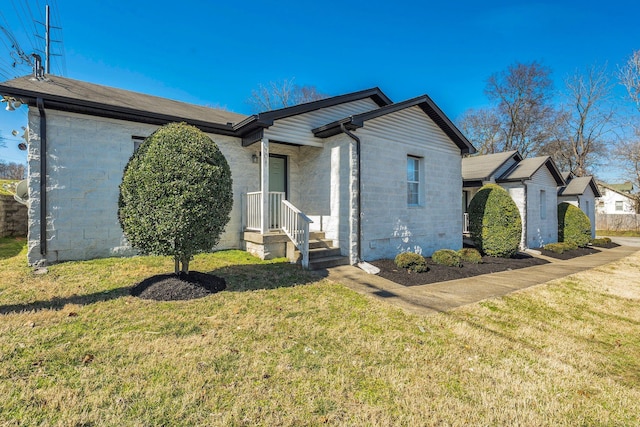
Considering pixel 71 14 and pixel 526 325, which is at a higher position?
pixel 71 14

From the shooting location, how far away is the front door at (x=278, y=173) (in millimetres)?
9111

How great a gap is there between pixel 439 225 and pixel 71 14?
14087 mm

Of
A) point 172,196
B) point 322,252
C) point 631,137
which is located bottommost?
point 322,252

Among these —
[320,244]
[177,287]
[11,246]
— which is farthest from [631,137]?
[11,246]

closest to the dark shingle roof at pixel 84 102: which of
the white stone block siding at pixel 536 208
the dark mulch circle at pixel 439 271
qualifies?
the dark mulch circle at pixel 439 271

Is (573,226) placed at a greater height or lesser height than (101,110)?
lesser

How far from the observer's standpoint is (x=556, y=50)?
16.2m

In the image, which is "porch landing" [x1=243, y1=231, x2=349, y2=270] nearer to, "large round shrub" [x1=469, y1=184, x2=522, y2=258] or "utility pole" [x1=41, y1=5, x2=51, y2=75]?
"large round shrub" [x1=469, y1=184, x2=522, y2=258]

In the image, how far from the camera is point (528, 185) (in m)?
12.9

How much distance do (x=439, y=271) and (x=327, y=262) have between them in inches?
112

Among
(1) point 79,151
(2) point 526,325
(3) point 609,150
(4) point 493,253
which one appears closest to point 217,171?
(1) point 79,151

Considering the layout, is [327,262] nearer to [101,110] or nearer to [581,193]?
[101,110]

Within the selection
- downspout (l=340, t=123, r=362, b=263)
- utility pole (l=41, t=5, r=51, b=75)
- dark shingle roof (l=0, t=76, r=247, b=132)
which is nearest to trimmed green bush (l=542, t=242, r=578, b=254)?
downspout (l=340, t=123, r=362, b=263)

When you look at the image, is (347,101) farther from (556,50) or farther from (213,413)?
(556,50)
